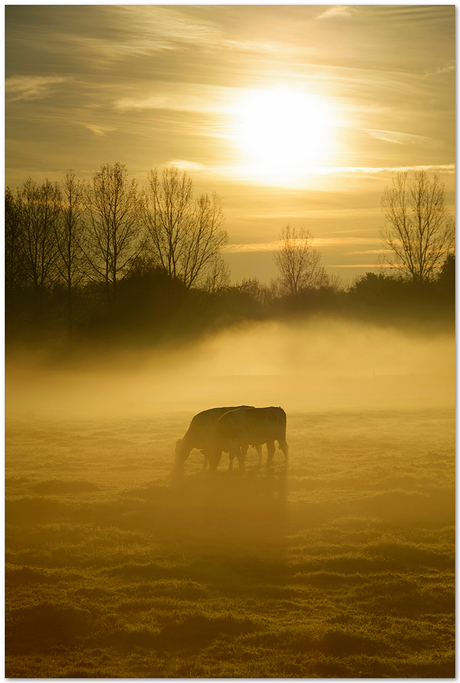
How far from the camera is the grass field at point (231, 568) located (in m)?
5.86

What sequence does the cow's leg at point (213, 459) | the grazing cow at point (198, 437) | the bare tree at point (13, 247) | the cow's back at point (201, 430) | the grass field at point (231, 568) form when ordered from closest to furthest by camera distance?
1. the grass field at point (231, 568)
2. the cow's leg at point (213, 459)
3. the grazing cow at point (198, 437)
4. the cow's back at point (201, 430)
5. the bare tree at point (13, 247)

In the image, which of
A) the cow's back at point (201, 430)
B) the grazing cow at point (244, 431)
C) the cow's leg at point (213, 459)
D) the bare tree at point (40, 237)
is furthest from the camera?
the bare tree at point (40, 237)

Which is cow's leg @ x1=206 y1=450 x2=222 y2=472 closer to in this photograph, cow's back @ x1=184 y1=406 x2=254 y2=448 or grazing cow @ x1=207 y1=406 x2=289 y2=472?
grazing cow @ x1=207 y1=406 x2=289 y2=472

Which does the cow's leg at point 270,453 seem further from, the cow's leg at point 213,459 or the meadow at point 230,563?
the cow's leg at point 213,459

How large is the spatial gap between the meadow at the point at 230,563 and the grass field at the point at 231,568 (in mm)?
23

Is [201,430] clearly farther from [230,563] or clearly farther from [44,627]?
[44,627]

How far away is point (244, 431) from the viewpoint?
12.1 metres

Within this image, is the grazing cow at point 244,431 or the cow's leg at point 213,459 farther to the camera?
the grazing cow at point 244,431

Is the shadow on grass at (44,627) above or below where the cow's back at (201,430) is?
below

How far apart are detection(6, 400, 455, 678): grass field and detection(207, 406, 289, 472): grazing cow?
0.50 meters

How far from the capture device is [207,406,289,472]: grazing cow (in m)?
11.9

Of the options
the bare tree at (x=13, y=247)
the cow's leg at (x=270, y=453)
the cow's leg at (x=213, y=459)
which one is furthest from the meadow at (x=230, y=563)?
the bare tree at (x=13, y=247)

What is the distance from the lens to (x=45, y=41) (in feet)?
26.0

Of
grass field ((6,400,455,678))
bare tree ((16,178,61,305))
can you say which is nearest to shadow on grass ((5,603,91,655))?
grass field ((6,400,455,678))
